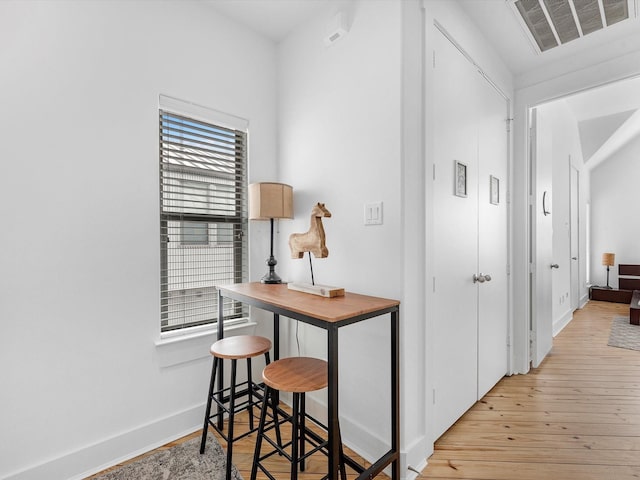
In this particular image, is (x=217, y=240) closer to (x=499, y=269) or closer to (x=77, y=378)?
(x=77, y=378)

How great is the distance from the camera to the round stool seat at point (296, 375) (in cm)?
128

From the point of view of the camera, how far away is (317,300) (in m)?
1.50

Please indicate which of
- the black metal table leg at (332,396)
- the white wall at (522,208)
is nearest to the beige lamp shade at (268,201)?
the black metal table leg at (332,396)

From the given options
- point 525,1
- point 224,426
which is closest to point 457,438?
point 224,426

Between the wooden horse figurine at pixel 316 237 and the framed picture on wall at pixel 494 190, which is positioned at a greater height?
the framed picture on wall at pixel 494 190

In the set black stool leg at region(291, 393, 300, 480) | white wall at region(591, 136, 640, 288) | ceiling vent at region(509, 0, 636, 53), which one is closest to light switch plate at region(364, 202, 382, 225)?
black stool leg at region(291, 393, 300, 480)

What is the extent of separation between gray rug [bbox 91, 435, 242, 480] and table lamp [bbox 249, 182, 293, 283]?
1.04 metres

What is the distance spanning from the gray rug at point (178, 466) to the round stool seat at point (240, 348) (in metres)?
0.59

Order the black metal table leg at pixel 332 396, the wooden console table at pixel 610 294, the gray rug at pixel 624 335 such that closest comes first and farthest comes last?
1. the black metal table leg at pixel 332 396
2. the gray rug at pixel 624 335
3. the wooden console table at pixel 610 294

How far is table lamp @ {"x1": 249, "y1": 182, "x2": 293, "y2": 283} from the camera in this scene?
1.99 m

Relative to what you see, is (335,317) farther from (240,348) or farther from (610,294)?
(610,294)

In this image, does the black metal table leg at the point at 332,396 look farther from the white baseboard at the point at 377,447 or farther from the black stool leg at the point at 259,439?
the white baseboard at the point at 377,447

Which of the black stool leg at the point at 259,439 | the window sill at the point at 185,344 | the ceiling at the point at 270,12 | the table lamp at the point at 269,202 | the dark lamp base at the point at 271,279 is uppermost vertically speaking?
the ceiling at the point at 270,12

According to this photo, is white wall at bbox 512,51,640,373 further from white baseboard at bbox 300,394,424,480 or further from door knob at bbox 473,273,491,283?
white baseboard at bbox 300,394,424,480
